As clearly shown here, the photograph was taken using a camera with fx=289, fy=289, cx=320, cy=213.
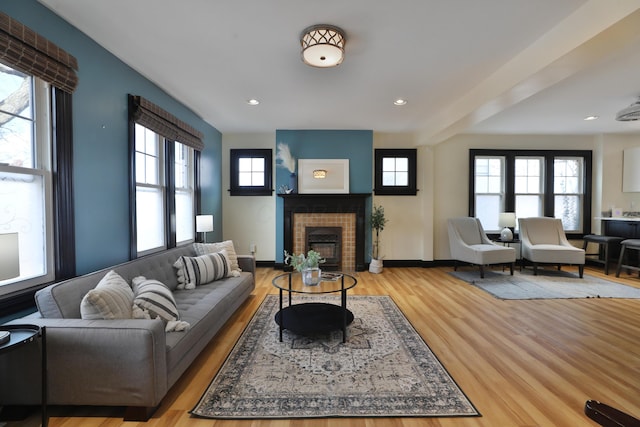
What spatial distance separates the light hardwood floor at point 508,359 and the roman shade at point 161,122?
7.37ft

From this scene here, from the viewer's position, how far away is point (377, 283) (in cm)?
454

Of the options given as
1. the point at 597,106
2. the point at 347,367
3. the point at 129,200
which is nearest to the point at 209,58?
the point at 129,200

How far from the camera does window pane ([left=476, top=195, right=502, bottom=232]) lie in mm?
5781

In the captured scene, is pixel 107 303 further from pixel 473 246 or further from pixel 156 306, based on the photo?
pixel 473 246

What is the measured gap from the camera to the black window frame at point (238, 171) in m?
5.49

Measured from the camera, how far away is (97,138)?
246 cm

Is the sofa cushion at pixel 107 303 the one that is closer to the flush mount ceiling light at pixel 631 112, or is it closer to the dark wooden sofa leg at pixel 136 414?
the dark wooden sofa leg at pixel 136 414

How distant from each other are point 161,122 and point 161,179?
27.4 inches

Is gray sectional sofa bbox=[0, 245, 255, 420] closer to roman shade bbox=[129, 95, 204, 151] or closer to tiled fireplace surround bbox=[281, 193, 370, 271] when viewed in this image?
roman shade bbox=[129, 95, 204, 151]

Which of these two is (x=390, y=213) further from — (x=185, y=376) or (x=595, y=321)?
(x=185, y=376)

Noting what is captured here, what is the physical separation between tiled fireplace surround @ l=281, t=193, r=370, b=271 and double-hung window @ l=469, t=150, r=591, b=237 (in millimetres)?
2301

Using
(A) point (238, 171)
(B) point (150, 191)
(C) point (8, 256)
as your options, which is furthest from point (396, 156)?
(C) point (8, 256)

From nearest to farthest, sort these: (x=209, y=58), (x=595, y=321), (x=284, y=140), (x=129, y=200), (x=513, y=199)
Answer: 1. (x=209, y=58)
2. (x=129, y=200)
3. (x=595, y=321)
4. (x=284, y=140)
5. (x=513, y=199)

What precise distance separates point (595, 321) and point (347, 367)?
285cm
